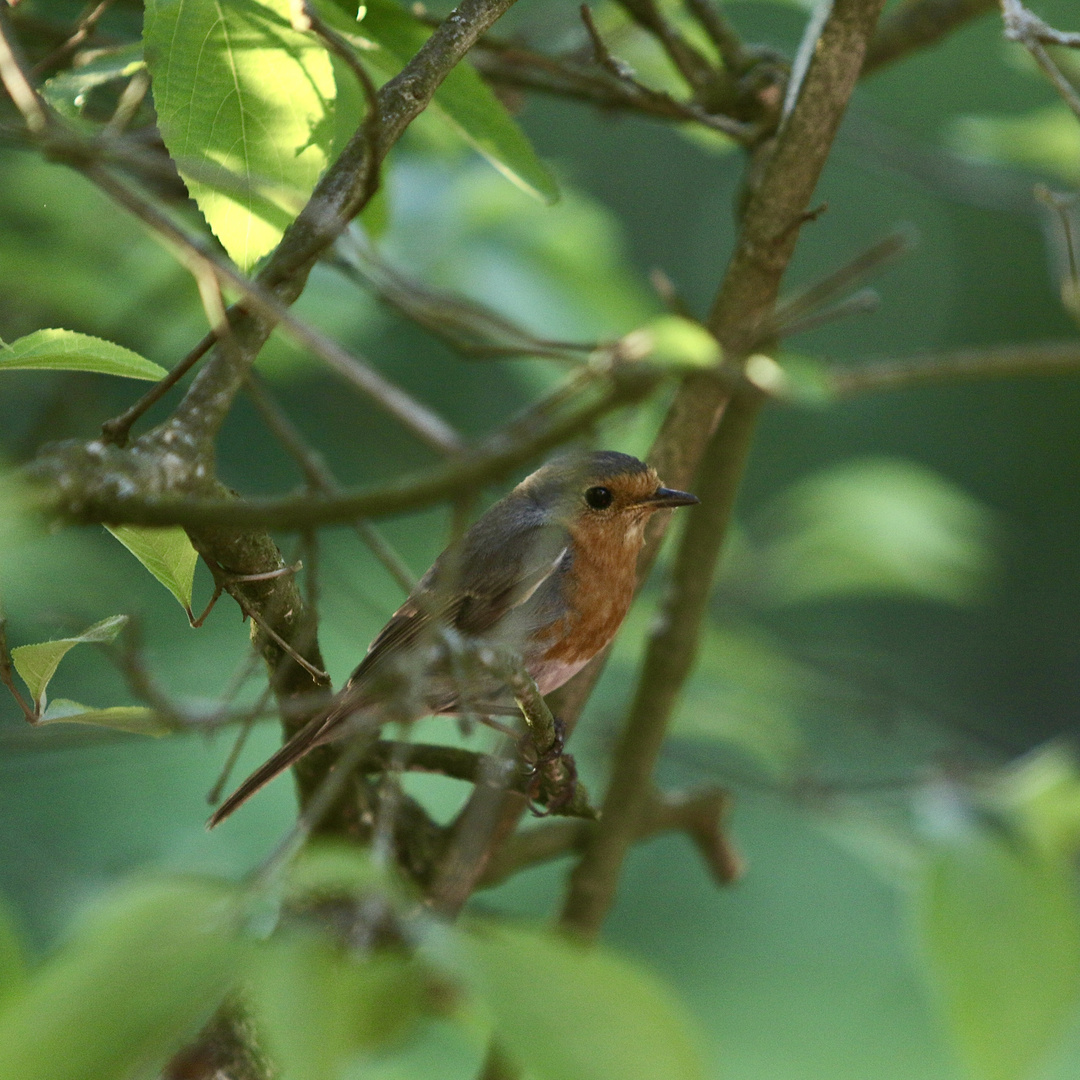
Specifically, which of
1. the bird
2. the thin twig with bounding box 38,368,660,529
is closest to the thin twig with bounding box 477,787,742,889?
the bird

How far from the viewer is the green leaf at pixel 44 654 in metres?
1.30

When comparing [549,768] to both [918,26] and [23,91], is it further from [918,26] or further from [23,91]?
[918,26]

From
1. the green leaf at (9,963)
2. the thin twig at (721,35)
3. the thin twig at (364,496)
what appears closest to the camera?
the thin twig at (364,496)

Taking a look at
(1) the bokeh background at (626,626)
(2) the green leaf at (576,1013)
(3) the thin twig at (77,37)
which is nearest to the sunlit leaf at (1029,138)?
(1) the bokeh background at (626,626)

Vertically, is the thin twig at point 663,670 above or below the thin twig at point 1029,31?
below

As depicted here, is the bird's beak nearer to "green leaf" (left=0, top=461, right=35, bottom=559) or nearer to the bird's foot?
the bird's foot

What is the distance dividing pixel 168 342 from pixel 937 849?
7.70 ft

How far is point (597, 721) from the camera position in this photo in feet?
12.1

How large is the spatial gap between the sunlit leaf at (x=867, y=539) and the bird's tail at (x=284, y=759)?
189cm

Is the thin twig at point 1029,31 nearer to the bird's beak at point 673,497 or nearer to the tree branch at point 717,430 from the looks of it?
the tree branch at point 717,430

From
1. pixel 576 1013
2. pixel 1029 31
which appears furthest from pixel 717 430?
pixel 576 1013

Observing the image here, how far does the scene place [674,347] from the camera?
1026 millimetres

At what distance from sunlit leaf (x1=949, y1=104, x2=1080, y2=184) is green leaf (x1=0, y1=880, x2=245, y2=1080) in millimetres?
2852

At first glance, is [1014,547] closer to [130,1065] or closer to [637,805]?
[637,805]
